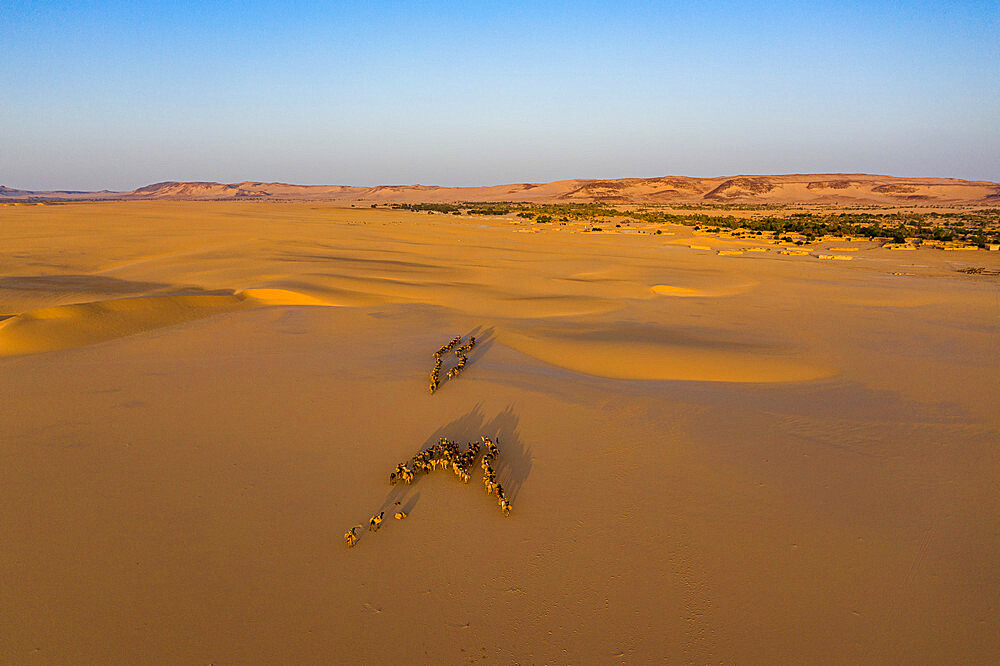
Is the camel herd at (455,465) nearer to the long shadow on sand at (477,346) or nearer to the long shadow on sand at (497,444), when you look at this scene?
the long shadow on sand at (497,444)

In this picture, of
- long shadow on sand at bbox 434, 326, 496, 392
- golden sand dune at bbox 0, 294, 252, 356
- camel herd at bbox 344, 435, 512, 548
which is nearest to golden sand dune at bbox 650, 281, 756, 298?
long shadow on sand at bbox 434, 326, 496, 392

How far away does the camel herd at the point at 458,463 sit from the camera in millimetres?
3168

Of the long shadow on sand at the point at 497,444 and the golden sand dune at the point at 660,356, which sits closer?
the long shadow on sand at the point at 497,444

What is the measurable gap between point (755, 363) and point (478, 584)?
4798mm

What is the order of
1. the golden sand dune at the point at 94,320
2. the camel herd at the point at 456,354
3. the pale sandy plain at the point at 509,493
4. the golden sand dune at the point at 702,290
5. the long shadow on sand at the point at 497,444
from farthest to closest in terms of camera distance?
the golden sand dune at the point at 702,290, the golden sand dune at the point at 94,320, the camel herd at the point at 456,354, the long shadow on sand at the point at 497,444, the pale sandy plain at the point at 509,493

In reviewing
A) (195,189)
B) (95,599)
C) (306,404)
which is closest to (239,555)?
(95,599)

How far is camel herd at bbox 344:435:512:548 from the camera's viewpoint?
3.17 m

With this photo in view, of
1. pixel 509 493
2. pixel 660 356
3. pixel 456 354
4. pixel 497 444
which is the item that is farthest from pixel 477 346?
pixel 509 493

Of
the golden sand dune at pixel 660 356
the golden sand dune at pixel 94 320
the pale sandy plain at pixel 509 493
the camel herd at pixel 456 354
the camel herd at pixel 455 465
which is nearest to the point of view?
the pale sandy plain at pixel 509 493

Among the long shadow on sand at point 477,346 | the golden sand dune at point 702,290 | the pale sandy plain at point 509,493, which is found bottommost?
the pale sandy plain at point 509,493

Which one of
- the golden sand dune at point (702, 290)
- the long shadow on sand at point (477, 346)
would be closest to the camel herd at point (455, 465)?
the long shadow on sand at point (477, 346)

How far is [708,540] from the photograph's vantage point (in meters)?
2.78

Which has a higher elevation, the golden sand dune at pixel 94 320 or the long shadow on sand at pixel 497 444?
the golden sand dune at pixel 94 320

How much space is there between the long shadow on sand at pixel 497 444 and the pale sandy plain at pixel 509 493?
0.03 m
